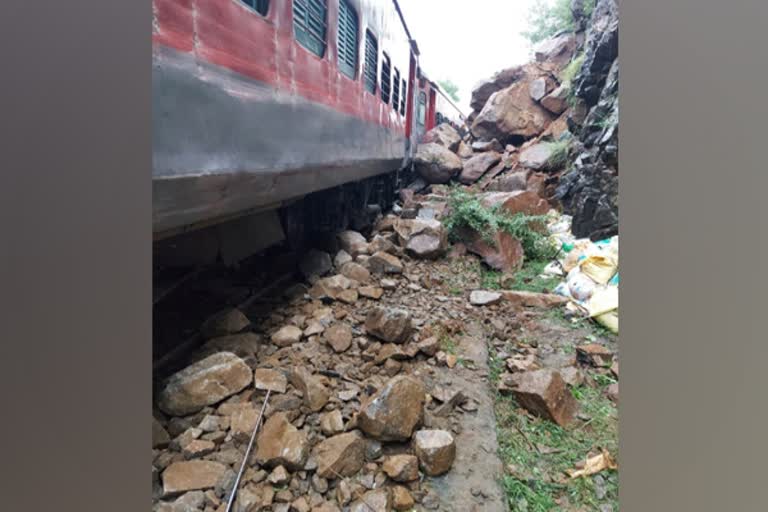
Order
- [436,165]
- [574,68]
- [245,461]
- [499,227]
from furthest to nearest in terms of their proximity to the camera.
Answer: [436,165], [574,68], [499,227], [245,461]

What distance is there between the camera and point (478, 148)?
12516 millimetres

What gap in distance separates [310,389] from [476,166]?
921 cm

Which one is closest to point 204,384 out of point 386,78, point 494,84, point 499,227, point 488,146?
point 499,227

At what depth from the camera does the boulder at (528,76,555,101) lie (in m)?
12.4

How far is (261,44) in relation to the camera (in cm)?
227

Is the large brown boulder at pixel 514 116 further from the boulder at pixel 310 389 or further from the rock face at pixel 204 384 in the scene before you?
the rock face at pixel 204 384

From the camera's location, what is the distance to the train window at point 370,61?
5.03m

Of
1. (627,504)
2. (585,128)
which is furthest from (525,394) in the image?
(585,128)

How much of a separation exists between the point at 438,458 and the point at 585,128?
7.25 metres

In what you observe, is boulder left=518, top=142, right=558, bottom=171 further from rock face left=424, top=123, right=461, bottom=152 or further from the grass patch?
the grass patch

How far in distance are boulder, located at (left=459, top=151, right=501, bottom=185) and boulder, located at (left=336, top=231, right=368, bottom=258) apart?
5835 millimetres

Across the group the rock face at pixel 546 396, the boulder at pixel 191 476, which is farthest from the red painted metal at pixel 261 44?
the rock face at pixel 546 396

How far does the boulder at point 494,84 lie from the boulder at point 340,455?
1401cm

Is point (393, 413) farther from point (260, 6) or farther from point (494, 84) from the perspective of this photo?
point (494, 84)
